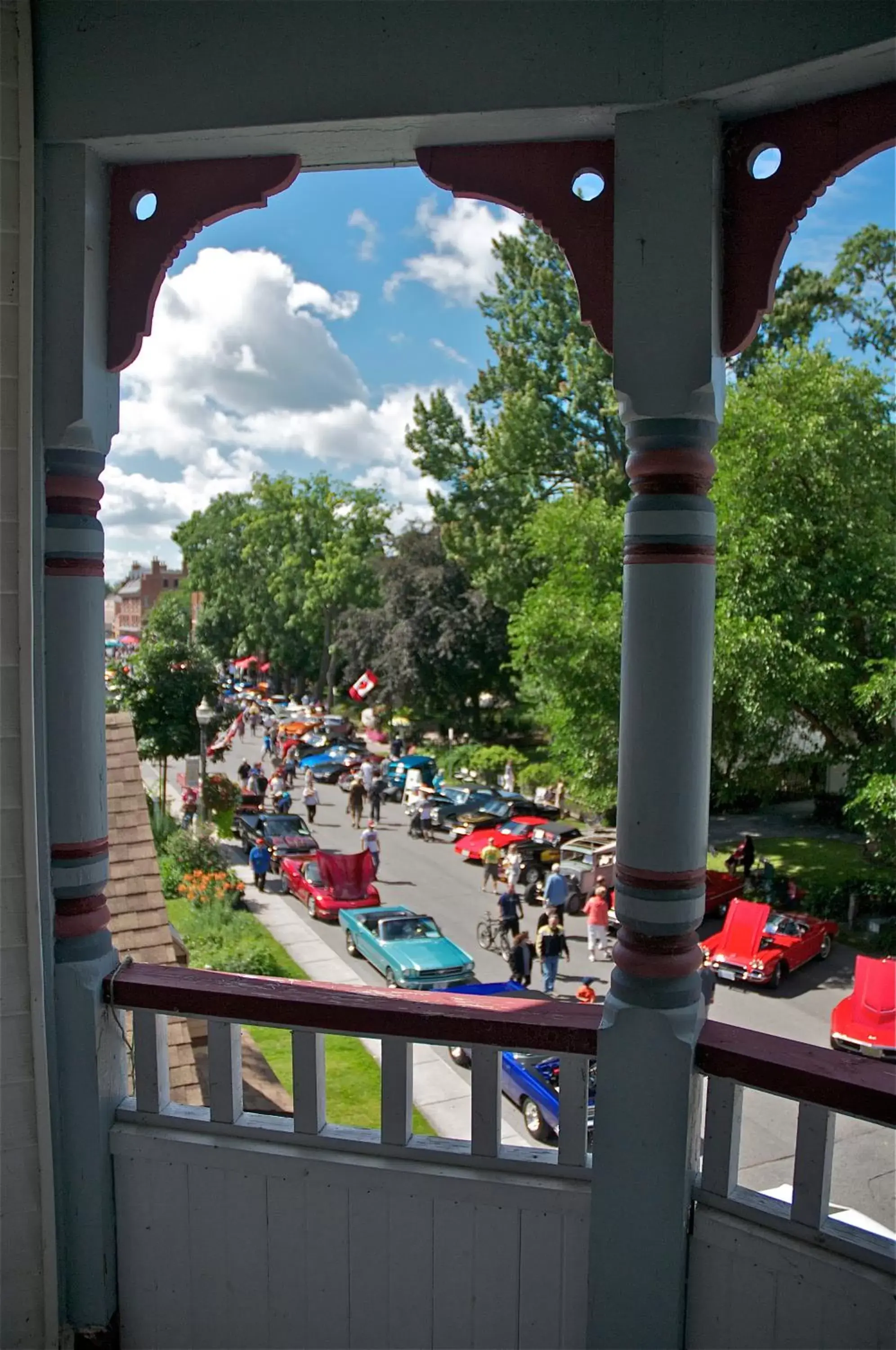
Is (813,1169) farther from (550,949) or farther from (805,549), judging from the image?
(805,549)

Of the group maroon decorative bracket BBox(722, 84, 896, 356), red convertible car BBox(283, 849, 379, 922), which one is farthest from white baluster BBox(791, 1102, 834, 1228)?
red convertible car BBox(283, 849, 379, 922)

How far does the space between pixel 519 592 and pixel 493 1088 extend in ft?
83.9

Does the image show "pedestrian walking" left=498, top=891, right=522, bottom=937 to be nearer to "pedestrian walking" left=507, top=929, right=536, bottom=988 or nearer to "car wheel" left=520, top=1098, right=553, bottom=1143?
"pedestrian walking" left=507, top=929, right=536, bottom=988

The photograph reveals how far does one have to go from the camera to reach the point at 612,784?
661 inches

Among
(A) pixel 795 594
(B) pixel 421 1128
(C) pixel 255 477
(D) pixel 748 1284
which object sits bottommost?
(B) pixel 421 1128

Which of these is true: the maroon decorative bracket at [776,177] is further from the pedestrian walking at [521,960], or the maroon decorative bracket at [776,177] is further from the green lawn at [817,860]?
the green lawn at [817,860]

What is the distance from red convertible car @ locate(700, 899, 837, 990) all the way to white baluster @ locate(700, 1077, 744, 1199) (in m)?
10.1

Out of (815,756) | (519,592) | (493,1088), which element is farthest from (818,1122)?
(519,592)

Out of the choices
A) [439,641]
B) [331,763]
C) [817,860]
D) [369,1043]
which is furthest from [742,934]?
[439,641]

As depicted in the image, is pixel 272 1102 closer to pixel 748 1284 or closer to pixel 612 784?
pixel 748 1284

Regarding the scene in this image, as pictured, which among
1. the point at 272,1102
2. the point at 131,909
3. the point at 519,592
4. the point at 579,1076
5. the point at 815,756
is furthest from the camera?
the point at 519,592

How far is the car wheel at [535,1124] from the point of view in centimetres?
765

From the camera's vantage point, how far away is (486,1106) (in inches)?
101

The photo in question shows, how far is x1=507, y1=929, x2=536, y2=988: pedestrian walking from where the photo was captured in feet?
38.0
